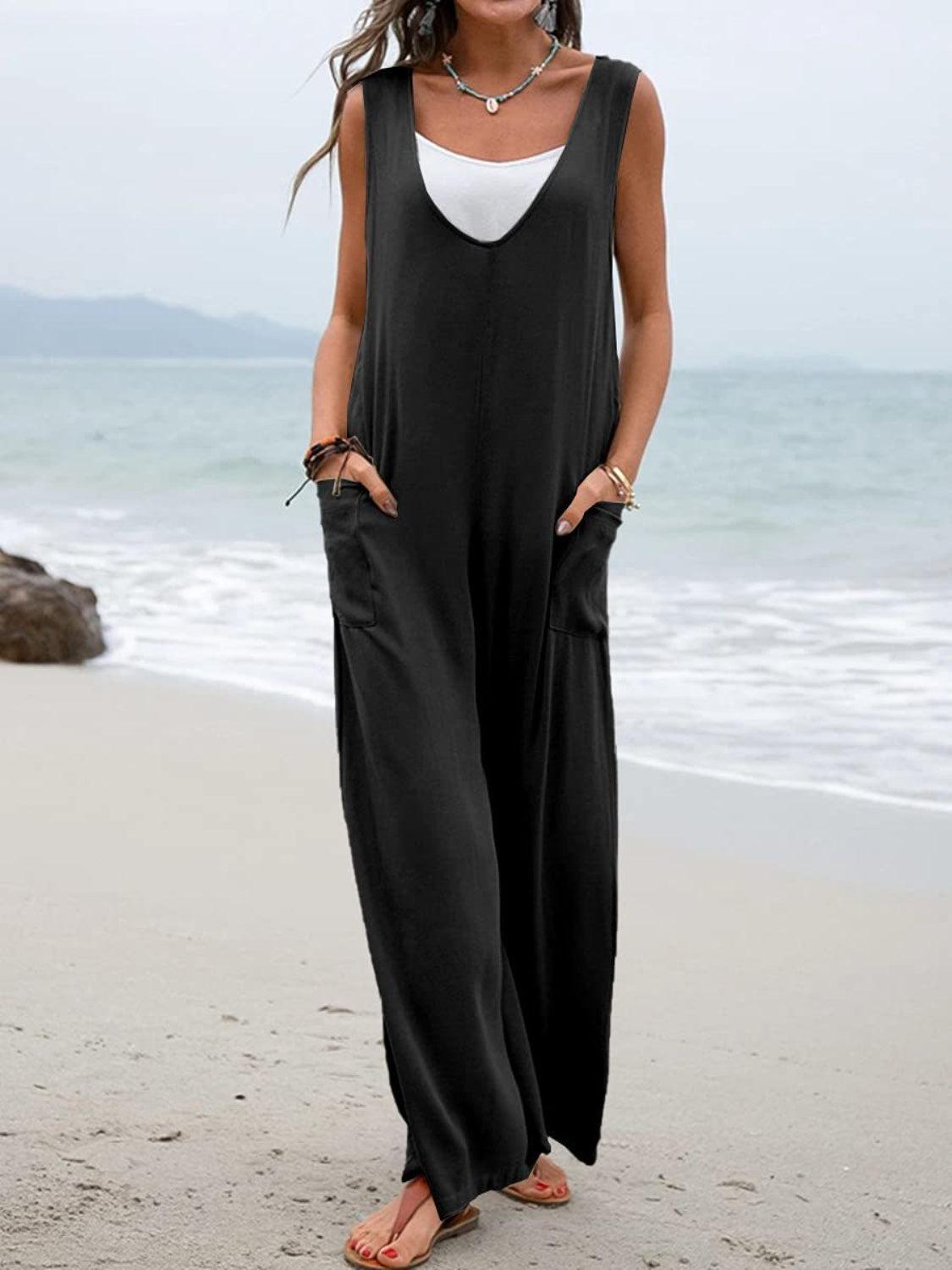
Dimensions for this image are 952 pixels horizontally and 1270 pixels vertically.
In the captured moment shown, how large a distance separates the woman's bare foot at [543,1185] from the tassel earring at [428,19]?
1.69 meters

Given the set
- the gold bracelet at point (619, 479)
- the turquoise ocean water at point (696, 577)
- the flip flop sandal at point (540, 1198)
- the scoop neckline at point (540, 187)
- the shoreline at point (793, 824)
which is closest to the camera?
the scoop neckline at point (540, 187)

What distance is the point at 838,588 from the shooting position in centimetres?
1151

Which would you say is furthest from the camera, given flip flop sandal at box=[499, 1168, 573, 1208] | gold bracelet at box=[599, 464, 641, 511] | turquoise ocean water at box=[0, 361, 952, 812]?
turquoise ocean water at box=[0, 361, 952, 812]

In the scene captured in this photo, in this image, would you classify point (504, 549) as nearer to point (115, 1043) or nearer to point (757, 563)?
point (115, 1043)

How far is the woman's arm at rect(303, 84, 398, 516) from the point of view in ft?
8.44

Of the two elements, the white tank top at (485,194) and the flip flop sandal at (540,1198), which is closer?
the white tank top at (485,194)

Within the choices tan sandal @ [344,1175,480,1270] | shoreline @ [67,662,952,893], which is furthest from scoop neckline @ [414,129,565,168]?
shoreline @ [67,662,952,893]

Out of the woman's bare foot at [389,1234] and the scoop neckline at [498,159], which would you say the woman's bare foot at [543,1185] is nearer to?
the woman's bare foot at [389,1234]

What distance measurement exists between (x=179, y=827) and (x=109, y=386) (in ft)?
155

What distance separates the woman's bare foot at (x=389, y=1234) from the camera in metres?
2.53

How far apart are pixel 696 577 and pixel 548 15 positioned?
929cm

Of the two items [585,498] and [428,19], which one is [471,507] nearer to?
[585,498]

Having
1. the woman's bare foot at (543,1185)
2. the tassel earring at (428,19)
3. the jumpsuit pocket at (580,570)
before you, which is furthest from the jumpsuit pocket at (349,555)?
the woman's bare foot at (543,1185)

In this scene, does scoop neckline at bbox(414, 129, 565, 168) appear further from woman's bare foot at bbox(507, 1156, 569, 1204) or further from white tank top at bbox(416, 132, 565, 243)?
woman's bare foot at bbox(507, 1156, 569, 1204)
